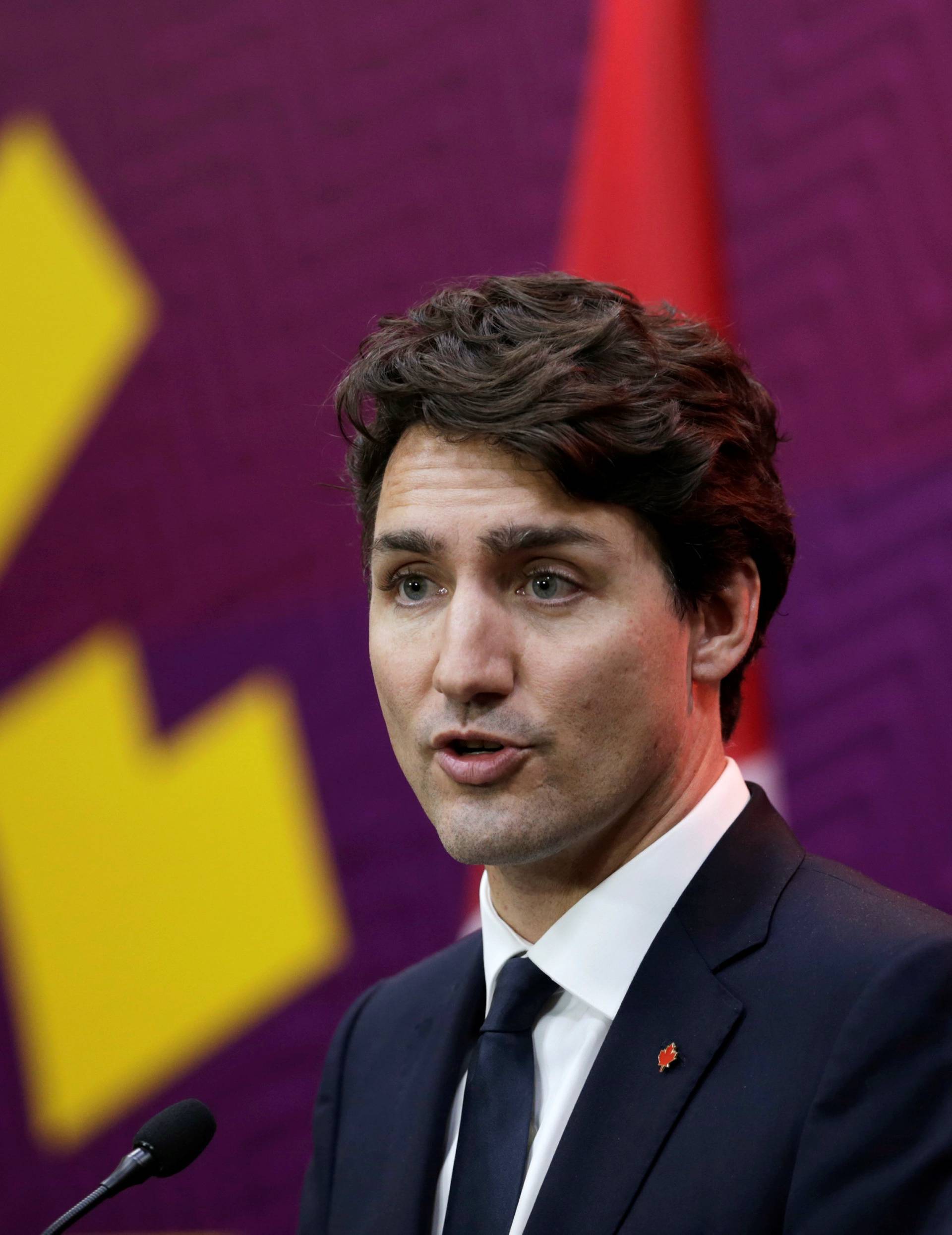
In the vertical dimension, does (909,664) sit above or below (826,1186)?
below

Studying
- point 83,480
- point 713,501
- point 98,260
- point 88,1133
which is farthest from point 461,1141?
point 98,260

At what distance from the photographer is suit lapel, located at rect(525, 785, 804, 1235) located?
117cm

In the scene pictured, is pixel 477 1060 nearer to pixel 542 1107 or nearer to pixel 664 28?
pixel 542 1107

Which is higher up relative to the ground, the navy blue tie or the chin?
the chin

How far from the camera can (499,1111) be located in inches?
51.8

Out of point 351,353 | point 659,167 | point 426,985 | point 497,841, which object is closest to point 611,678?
point 497,841

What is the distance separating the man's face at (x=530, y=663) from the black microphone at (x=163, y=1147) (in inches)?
13.7

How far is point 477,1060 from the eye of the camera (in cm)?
139

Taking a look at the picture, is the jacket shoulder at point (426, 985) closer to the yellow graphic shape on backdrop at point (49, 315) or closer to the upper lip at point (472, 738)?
the upper lip at point (472, 738)

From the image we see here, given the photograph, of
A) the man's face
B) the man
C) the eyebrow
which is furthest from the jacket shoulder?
the eyebrow

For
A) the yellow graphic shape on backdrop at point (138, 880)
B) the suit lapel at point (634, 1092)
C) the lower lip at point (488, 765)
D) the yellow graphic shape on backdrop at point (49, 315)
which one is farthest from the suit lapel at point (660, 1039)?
the yellow graphic shape on backdrop at point (49, 315)

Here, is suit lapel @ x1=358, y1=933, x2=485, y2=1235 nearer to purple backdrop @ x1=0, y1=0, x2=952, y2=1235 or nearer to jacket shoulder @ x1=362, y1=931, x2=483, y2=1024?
jacket shoulder @ x1=362, y1=931, x2=483, y2=1024

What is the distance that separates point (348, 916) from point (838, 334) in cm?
138

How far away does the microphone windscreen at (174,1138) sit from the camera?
125 cm
